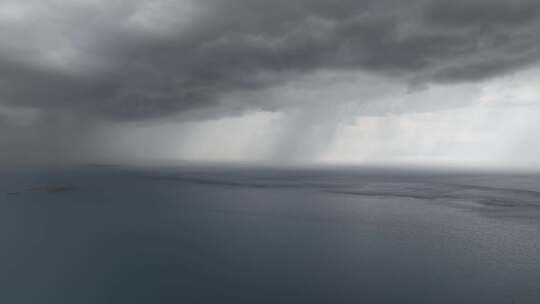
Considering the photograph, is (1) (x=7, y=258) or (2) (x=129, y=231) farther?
(2) (x=129, y=231)

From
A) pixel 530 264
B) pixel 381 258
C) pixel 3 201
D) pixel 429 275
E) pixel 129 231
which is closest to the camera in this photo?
pixel 429 275

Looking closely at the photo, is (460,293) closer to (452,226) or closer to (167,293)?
(167,293)

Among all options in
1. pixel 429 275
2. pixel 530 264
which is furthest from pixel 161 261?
pixel 530 264

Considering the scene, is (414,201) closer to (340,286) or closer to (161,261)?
(340,286)

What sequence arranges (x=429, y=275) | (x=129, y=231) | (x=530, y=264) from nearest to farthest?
(x=429, y=275) < (x=530, y=264) < (x=129, y=231)

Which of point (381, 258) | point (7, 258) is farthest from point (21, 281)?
point (381, 258)

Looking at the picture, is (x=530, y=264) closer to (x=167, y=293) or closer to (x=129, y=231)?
(x=167, y=293)

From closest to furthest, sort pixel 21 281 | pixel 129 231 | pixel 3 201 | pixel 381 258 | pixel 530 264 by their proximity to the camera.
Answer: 1. pixel 21 281
2. pixel 530 264
3. pixel 381 258
4. pixel 129 231
5. pixel 3 201

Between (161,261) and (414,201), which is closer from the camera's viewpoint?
(161,261)

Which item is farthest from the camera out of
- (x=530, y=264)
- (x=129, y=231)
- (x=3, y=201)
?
(x=3, y=201)
